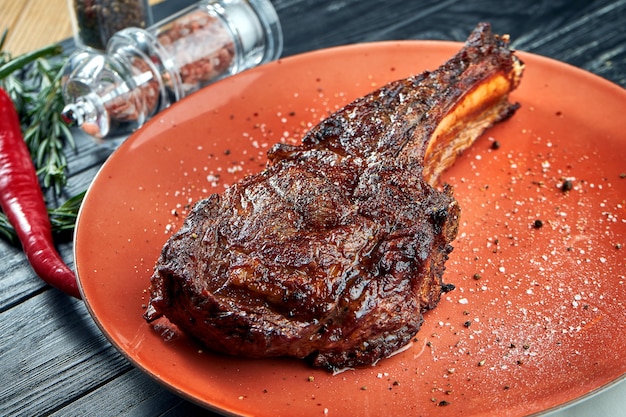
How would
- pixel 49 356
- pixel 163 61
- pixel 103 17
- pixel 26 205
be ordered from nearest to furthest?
pixel 49 356 → pixel 26 205 → pixel 163 61 → pixel 103 17

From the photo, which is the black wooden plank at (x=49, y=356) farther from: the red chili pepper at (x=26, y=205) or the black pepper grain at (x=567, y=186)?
the black pepper grain at (x=567, y=186)

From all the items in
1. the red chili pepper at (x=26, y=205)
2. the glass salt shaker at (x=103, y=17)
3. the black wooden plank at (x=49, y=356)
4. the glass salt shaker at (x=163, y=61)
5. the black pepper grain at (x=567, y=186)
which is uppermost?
the glass salt shaker at (x=103, y=17)

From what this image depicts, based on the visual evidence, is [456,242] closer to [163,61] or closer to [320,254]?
[320,254]

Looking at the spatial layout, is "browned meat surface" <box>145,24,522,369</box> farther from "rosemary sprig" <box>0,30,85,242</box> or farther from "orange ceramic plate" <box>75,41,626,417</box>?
"rosemary sprig" <box>0,30,85,242</box>

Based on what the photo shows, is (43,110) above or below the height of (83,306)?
above

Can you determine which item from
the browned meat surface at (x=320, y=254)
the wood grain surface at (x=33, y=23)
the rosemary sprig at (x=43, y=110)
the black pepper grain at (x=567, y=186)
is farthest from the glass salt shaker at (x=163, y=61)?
the black pepper grain at (x=567, y=186)

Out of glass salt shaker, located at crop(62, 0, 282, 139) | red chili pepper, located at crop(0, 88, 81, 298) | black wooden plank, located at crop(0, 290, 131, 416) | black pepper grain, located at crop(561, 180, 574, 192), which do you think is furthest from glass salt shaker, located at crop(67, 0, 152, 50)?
black pepper grain, located at crop(561, 180, 574, 192)

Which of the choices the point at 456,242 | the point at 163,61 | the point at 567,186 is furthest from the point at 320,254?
the point at 163,61
